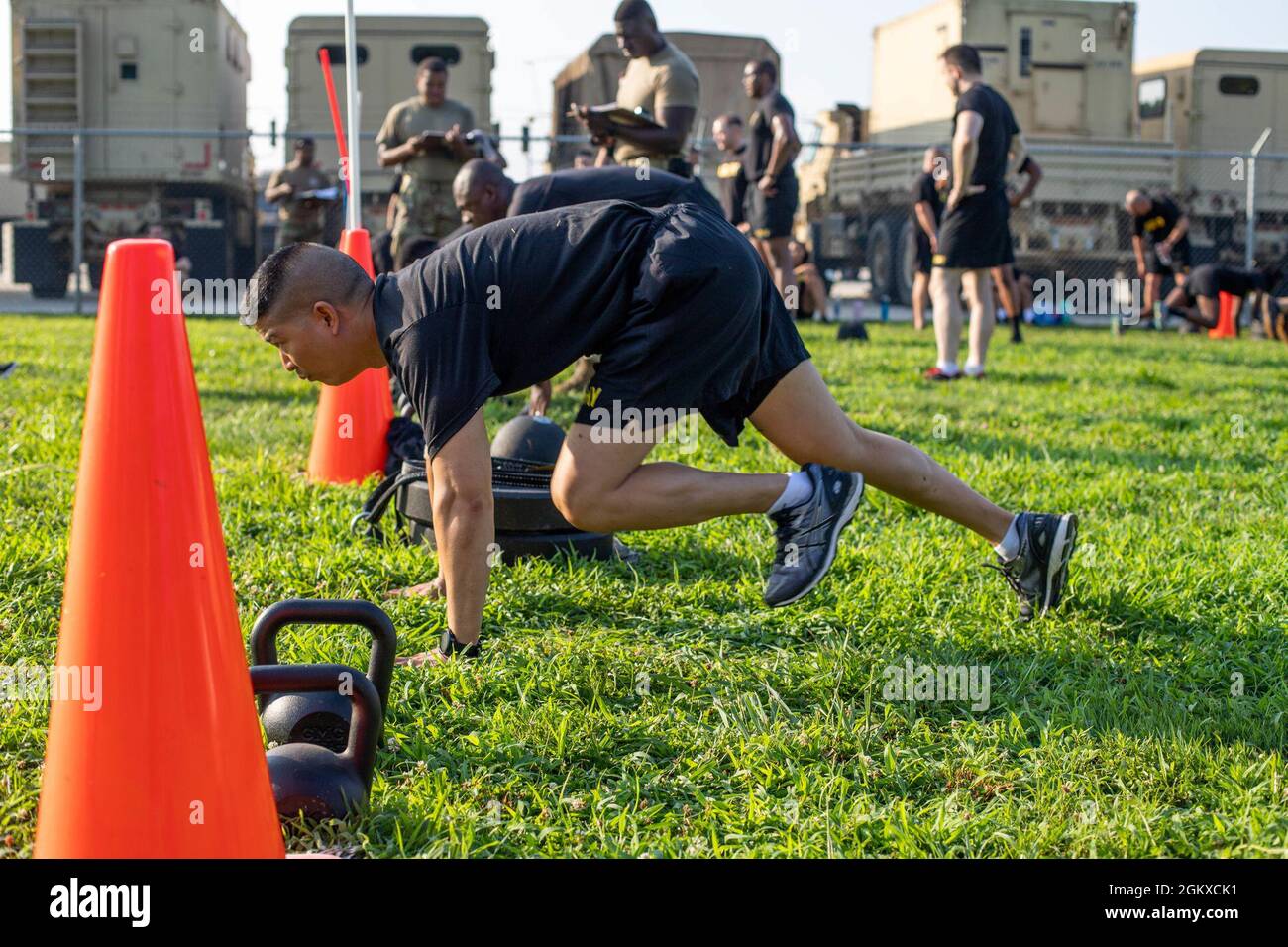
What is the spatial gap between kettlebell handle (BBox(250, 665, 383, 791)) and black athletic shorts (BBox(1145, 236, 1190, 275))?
50.6 feet

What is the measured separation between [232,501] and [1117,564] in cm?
309

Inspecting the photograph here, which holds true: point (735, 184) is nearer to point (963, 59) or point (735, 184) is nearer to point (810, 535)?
point (963, 59)

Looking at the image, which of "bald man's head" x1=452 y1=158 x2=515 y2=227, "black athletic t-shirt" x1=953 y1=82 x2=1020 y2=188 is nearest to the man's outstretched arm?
"bald man's head" x1=452 y1=158 x2=515 y2=227

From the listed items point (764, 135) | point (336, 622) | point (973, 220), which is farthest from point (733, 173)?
point (336, 622)

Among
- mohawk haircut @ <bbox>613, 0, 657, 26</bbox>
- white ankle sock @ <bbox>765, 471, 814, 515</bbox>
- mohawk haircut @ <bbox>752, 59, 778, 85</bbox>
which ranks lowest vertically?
white ankle sock @ <bbox>765, 471, 814, 515</bbox>

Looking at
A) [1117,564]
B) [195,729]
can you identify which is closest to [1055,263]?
[1117,564]

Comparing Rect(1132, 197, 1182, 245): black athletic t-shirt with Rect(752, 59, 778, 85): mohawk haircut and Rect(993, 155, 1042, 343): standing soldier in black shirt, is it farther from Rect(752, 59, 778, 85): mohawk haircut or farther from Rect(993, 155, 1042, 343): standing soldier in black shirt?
Rect(752, 59, 778, 85): mohawk haircut

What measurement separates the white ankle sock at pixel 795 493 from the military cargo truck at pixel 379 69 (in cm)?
1497

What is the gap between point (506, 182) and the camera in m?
6.05

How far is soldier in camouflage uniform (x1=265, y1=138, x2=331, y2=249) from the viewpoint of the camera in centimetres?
1446

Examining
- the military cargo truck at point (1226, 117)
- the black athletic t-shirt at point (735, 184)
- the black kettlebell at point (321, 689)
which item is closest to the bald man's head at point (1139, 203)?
the military cargo truck at point (1226, 117)

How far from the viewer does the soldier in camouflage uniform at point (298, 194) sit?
569 inches

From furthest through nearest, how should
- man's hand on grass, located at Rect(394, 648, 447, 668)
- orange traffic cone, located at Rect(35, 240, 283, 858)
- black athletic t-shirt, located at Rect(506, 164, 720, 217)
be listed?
black athletic t-shirt, located at Rect(506, 164, 720, 217) < man's hand on grass, located at Rect(394, 648, 447, 668) < orange traffic cone, located at Rect(35, 240, 283, 858)
